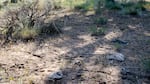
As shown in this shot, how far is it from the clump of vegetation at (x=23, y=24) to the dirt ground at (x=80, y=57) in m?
0.22

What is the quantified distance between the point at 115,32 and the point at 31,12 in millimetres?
1795

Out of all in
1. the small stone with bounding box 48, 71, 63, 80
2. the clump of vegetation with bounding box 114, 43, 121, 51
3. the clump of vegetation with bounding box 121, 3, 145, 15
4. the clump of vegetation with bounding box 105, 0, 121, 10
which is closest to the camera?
the small stone with bounding box 48, 71, 63, 80

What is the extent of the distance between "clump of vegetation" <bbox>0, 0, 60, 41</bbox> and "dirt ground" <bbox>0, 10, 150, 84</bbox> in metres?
0.22

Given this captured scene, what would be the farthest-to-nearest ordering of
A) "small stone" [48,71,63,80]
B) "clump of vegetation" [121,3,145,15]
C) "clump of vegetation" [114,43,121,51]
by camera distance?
"clump of vegetation" [121,3,145,15] → "clump of vegetation" [114,43,121,51] → "small stone" [48,71,63,80]

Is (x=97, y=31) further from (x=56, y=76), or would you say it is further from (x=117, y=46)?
(x=56, y=76)

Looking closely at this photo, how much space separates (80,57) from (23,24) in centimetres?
163

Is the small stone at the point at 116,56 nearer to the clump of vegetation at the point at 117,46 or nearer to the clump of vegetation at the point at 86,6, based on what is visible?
the clump of vegetation at the point at 117,46

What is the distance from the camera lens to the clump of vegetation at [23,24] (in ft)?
18.4

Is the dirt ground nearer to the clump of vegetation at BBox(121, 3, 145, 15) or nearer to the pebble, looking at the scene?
the pebble

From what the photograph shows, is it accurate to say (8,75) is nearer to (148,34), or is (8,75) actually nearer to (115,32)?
(115,32)

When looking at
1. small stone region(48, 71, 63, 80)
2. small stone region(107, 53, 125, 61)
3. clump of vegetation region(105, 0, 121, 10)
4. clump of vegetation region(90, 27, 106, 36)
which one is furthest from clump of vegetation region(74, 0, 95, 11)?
small stone region(48, 71, 63, 80)

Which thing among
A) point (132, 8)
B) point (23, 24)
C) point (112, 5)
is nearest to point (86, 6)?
point (112, 5)

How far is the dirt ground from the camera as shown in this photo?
418 centimetres

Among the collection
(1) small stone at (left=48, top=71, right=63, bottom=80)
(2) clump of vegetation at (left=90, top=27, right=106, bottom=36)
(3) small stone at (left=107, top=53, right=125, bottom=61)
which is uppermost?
(2) clump of vegetation at (left=90, top=27, right=106, bottom=36)
